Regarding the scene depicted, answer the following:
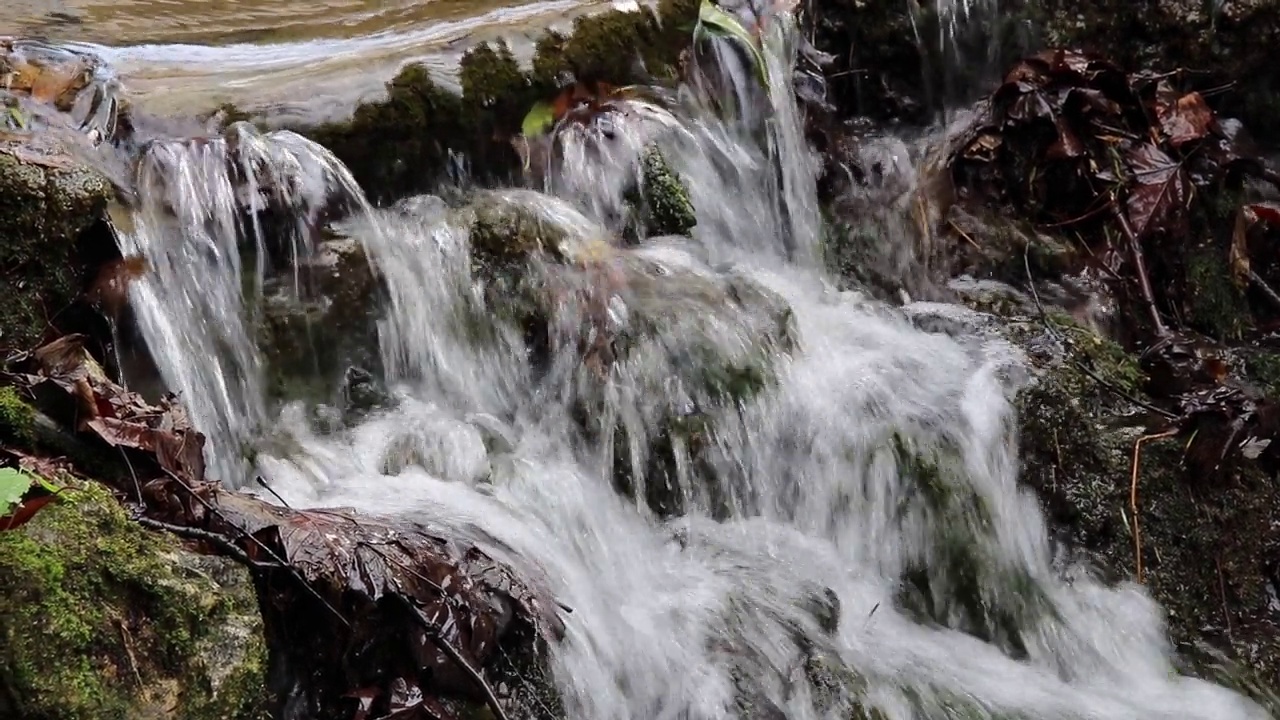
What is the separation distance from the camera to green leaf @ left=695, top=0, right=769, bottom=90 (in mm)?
4699

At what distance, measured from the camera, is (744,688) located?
2.94 m

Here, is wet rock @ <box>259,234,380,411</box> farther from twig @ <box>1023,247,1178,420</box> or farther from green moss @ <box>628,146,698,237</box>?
twig @ <box>1023,247,1178,420</box>

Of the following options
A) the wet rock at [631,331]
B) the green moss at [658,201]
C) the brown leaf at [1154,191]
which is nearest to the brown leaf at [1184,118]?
the brown leaf at [1154,191]

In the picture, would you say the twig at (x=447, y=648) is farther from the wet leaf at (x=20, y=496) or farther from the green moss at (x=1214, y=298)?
the green moss at (x=1214, y=298)

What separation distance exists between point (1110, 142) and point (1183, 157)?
358mm

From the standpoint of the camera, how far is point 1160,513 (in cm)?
364

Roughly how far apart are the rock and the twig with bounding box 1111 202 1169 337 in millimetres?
642

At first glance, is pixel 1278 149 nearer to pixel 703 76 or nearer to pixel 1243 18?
pixel 1243 18

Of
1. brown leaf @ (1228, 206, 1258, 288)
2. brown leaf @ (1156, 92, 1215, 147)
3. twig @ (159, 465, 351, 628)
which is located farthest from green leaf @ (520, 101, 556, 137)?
brown leaf @ (1228, 206, 1258, 288)

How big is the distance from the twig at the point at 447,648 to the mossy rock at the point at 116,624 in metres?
0.36

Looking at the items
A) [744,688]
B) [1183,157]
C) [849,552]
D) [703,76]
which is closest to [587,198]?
[703,76]

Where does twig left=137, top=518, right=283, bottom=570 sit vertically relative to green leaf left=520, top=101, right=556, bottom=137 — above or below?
below

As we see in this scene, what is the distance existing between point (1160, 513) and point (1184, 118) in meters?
2.03

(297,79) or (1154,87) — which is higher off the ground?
(297,79)
